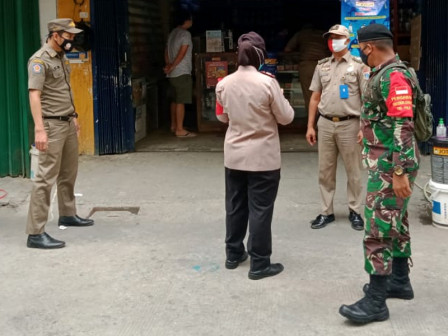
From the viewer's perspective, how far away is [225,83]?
16.3 feet

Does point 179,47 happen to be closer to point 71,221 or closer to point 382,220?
point 71,221

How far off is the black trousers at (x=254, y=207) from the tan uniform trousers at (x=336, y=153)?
1.23 metres

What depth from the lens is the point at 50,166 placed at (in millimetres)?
5844

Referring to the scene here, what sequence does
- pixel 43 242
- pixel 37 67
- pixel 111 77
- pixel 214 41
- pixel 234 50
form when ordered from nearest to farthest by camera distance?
pixel 37 67 → pixel 43 242 → pixel 111 77 → pixel 214 41 → pixel 234 50

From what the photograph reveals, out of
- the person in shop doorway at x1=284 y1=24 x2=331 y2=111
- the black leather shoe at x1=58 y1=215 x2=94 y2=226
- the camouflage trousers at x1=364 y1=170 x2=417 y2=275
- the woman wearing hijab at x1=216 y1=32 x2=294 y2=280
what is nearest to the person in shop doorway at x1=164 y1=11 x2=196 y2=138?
the person in shop doorway at x1=284 y1=24 x2=331 y2=111

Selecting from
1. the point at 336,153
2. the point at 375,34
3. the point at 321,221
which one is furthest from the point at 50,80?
the point at 375,34

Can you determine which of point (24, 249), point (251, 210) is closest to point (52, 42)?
point (24, 249)

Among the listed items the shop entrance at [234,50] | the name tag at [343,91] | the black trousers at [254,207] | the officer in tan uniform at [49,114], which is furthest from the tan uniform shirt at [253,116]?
the shop entrance at [234,50]

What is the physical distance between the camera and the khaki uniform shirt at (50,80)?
18.7 feet

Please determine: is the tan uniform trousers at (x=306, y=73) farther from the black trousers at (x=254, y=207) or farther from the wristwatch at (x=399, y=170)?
the wristwatch at (x=399, y=170)

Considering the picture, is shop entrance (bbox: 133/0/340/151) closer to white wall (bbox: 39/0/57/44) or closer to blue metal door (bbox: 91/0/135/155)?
blue metal door (bbox: 91/0/135/155)

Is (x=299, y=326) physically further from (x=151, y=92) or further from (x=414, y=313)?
(x=151, y=92)

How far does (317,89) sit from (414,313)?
7.99ft

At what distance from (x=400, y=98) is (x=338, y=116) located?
200 cm
